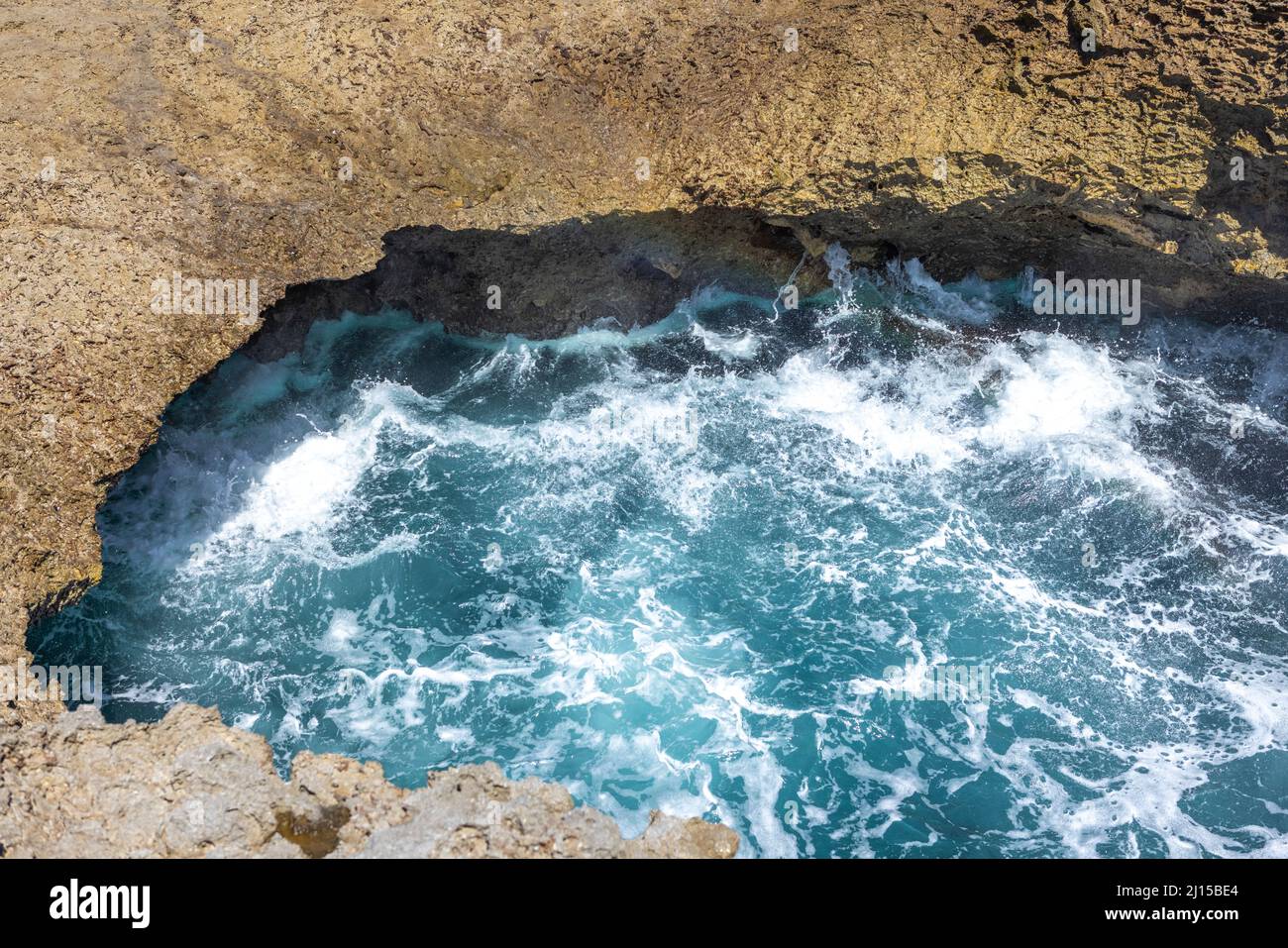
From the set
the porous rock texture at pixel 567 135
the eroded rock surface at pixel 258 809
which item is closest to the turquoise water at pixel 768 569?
the porous rock texture at pixel 567 135

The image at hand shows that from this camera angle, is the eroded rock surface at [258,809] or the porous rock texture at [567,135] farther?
the porous rock texture at [567,135]

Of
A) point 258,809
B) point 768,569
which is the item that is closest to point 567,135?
point 768,569

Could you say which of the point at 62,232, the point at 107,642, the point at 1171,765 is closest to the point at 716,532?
the point at 1171,765

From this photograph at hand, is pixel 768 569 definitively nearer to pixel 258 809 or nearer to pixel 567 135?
pixel 567 135

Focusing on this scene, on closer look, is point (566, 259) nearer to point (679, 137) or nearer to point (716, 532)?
point (679, 137)

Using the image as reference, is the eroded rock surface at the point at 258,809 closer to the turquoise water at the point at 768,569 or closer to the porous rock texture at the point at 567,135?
the turquoise water at the point at 768,569

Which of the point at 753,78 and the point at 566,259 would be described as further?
the point at 566,259
